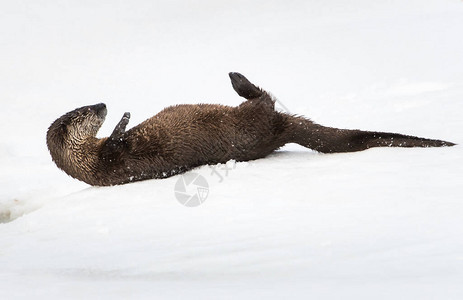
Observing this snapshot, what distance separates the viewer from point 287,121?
17.3 feet

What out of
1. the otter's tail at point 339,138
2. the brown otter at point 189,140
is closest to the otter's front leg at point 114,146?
the brown otter at point 189,140

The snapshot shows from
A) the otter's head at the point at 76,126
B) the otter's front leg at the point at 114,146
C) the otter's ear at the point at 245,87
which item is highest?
the otter's ear at the point at 245,87

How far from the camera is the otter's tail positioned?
511 centimetres

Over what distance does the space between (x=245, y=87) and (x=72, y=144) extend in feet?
4.98

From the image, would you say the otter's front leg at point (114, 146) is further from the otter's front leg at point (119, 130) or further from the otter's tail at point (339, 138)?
the otter's tail at point (339, 138)

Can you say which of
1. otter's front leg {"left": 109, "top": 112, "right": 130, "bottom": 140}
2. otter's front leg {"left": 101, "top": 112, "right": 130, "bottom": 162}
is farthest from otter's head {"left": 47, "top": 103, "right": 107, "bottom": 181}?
otter's front leg {"left": 109, "top": 112, "right": 130, "bottom": 140}

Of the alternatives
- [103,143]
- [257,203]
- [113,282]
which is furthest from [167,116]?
[113,282]

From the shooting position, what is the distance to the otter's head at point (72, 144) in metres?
5.11

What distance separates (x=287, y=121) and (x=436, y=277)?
8.87ft

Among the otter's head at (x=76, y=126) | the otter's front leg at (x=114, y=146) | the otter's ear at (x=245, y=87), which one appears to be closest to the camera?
the otter's front leg at (x=114, y=146)

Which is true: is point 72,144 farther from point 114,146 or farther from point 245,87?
point 245,87

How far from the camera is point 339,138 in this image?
521cm

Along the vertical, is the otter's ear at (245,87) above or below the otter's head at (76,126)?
above

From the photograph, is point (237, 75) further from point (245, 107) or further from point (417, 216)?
point (417, 216)
